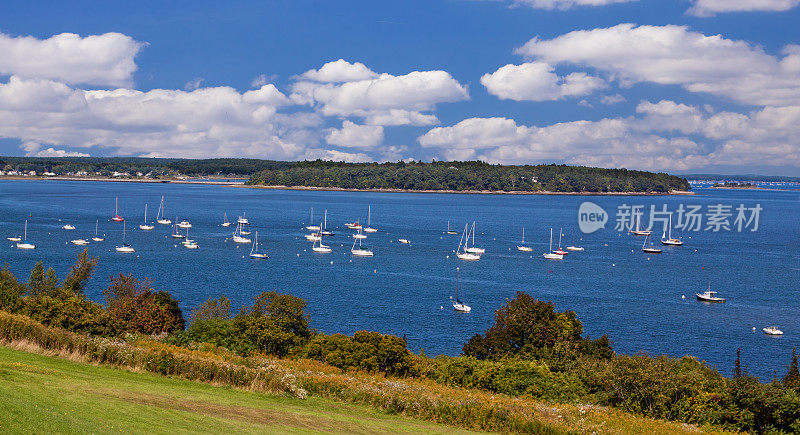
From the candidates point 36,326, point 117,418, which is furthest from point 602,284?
point 117,418

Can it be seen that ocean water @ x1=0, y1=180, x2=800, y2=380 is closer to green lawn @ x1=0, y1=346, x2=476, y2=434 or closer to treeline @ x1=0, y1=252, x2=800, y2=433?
treeline @ x1=0, y1=252, x2=800, y2=433

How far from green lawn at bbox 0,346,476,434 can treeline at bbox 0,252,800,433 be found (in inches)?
87.0

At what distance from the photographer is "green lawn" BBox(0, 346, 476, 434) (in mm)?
16047

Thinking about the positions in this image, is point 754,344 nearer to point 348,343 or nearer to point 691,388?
point 691,388

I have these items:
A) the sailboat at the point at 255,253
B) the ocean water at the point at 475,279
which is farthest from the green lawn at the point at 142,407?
the sailboat at the point at 255,253

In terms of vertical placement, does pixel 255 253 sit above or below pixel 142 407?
below

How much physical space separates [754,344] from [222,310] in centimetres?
4825

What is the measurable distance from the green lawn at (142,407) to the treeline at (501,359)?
2.21m

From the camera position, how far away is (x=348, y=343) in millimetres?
34531

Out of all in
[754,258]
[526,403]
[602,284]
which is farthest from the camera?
[754,258]

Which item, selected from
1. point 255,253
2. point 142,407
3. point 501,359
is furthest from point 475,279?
point 142,407

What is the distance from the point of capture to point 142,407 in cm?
1942

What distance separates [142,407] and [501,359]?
2267cm

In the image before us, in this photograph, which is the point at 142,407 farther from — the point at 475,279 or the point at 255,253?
the point at 255,253
